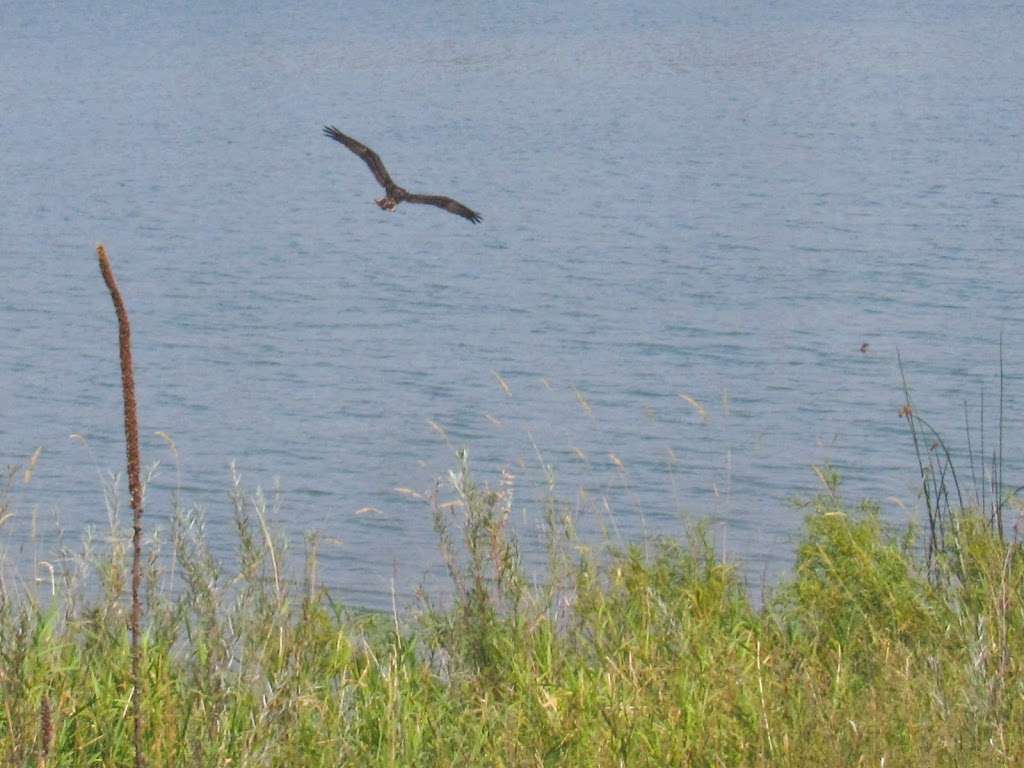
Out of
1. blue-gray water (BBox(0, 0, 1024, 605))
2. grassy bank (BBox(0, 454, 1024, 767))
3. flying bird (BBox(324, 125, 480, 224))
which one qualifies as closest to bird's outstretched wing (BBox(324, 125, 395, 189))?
flying bird (BBox(324, 125, 480, 224))

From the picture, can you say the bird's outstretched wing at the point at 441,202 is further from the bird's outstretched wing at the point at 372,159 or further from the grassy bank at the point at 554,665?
the grassy bank at the point at 554,665

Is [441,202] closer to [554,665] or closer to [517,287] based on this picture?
[554,665]

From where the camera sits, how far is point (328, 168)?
25266mm

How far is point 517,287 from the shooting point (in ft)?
52.0

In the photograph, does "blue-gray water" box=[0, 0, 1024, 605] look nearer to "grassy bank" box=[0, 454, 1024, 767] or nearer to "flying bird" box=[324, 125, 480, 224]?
"grassy bank" box=[0, 454, 1024, 767]

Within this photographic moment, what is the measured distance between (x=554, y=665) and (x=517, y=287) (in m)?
11.1

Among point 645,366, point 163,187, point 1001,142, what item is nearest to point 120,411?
point 645,366

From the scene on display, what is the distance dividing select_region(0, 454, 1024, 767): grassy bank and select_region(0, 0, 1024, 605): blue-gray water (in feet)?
6.67

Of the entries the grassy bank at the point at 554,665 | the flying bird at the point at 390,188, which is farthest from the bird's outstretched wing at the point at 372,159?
the grassy bank at the point at 554,665

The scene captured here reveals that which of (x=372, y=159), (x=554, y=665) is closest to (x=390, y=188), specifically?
(x=372, y=159)

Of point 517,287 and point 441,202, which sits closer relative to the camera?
point 441,202

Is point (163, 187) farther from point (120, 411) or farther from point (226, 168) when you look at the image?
point (120, 411)

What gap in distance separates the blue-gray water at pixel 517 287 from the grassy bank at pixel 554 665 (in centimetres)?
203

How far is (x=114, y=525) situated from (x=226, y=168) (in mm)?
21855
